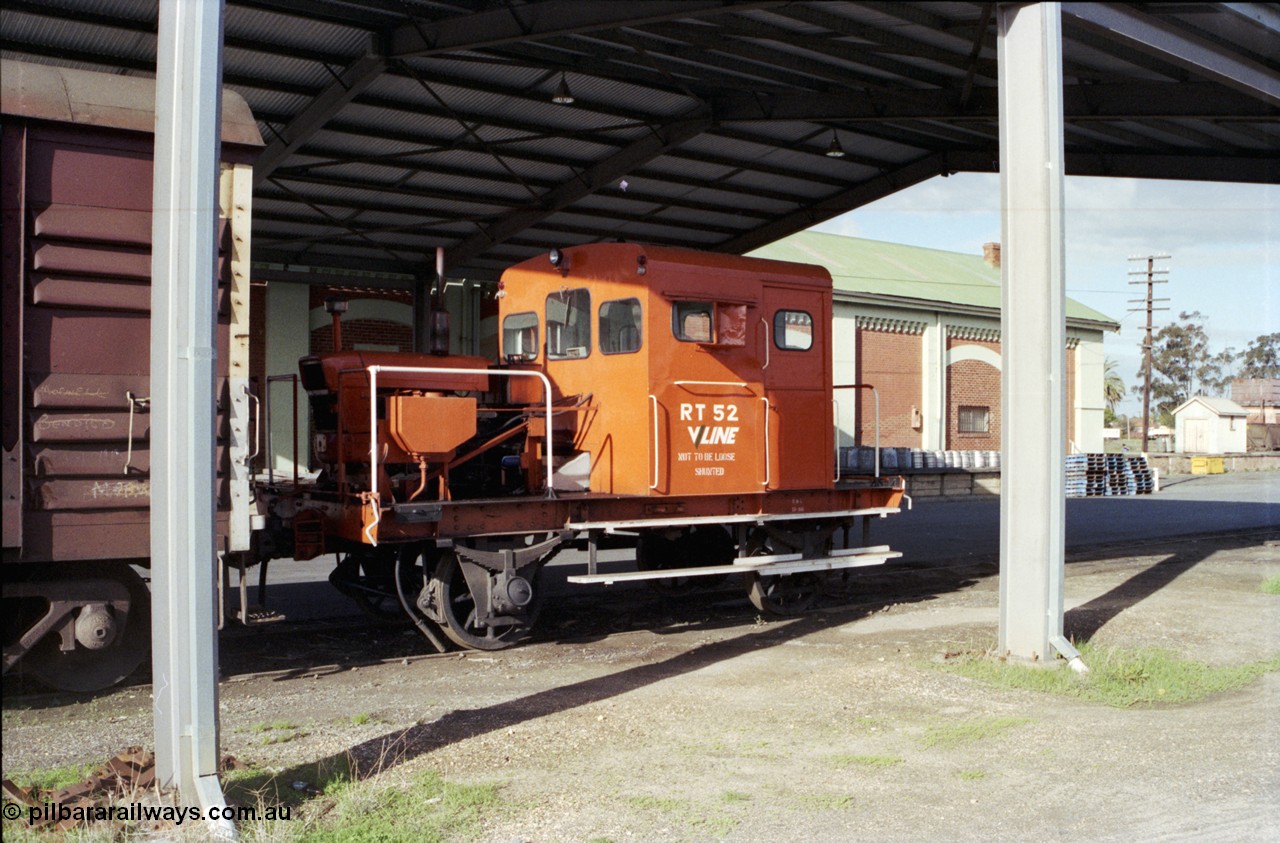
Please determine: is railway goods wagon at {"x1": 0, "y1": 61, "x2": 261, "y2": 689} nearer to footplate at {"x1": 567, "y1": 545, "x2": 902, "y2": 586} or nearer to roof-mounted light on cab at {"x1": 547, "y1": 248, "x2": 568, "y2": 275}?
roof-mounted light on cab at {"x1": 547, "y1": 248, "x2": 568, "y2": 275}

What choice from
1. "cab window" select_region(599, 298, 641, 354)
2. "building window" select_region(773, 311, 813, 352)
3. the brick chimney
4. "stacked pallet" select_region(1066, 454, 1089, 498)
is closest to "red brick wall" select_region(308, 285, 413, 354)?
"cab window" select_region(599, 298, 641, 354)

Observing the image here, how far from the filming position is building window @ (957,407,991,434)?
110ft

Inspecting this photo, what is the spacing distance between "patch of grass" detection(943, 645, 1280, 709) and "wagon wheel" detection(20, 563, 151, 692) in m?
5.78

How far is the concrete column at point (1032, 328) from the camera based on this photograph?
8.32 metres

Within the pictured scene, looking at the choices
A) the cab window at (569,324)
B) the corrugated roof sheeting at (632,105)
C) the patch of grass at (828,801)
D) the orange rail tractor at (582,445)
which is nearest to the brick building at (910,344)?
the corrugated roof sheeting at (632,105)

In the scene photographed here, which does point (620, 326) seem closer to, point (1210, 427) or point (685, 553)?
point (685, 553)

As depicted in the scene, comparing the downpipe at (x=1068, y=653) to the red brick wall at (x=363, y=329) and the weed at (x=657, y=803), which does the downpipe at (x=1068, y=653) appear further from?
the red brick wall at (x=363, y=329)

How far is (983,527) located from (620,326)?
42.8 ft

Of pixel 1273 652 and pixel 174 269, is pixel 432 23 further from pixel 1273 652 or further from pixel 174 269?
pixel 1273 652

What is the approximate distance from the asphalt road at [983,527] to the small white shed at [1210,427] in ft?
101

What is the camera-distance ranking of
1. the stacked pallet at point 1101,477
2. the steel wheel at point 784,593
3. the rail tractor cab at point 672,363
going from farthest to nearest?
the stacked pallet at point 1101,477, the steel wheel at point 784,593, the rail tractor cab at point 672,363

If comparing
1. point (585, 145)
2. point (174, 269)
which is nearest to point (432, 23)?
point (585, 145)

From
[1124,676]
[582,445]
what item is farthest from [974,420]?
[1124,676]

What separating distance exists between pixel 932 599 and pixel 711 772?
678 cm
